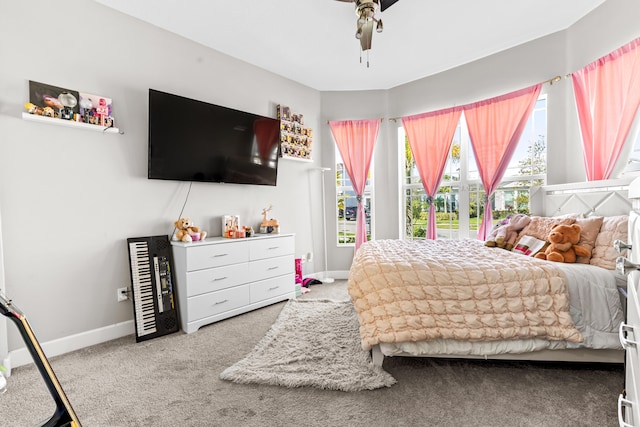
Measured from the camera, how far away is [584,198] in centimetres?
264

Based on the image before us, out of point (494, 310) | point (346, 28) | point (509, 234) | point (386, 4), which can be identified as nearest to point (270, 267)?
point (494, 310)

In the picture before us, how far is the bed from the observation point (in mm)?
1751

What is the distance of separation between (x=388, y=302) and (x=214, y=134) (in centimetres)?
234

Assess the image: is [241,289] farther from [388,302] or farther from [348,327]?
[388,302]

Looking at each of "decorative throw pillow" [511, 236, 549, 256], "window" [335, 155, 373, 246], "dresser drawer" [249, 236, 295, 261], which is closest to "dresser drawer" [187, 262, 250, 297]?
"dresser drawer" [249, 236, 295, 261]

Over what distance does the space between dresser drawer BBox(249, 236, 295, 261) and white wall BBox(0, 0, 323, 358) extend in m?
0.53

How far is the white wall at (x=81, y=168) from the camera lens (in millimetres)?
2131

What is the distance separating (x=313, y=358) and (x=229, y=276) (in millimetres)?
1226

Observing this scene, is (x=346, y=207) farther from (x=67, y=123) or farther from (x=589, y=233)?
(x=67, y=123)

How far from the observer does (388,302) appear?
1.82 metres

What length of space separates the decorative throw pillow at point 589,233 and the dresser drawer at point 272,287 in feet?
8.48

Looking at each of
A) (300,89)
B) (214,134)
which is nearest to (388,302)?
(214,134)

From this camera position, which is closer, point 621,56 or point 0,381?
point 0,381

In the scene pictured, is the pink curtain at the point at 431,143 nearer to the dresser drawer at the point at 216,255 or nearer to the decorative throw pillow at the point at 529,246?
the decorative throw pillow at the point at 529,246
